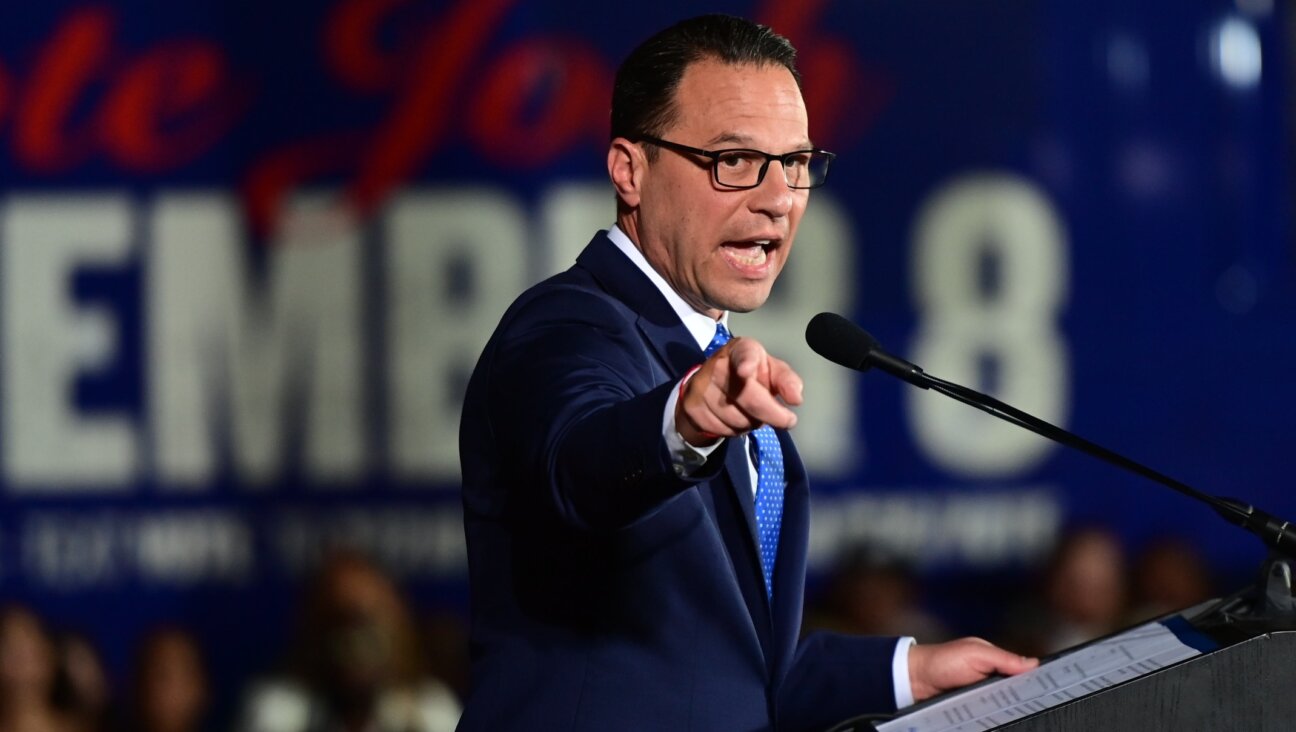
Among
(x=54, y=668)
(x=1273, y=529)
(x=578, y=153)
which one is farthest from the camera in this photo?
(x=578, y=153)

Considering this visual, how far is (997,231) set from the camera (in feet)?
16.9

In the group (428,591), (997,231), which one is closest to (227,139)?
(428,591)

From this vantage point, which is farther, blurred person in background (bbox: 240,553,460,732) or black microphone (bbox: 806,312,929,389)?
blurred person in background (bbox: 240,553,460,732)

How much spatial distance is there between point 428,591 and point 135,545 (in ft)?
2.65

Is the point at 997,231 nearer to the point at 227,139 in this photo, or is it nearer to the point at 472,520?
the point at 227,139

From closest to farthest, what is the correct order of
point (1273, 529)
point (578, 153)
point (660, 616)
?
point (1273, 529)
point (660, 616)
point (578, 153)

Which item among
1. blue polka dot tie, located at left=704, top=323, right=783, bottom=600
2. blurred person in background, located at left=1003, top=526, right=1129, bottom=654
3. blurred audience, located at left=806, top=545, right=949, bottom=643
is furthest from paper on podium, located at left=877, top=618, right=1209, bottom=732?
blurred person in background, located at left=1003, top=526, right=1129, bottom=654

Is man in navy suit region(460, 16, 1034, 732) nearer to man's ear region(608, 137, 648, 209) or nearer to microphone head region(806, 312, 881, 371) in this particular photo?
man's ear region(608, 137, 648, 209)

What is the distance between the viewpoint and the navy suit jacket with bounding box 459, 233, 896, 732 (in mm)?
1674

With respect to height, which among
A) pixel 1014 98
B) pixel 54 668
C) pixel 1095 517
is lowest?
Result: pixel 54 668

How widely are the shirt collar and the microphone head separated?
232 mm

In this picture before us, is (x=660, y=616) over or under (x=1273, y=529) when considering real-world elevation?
under

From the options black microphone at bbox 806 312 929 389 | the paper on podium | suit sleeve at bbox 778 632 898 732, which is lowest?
suit sleeve at bbox 778 632 898 732

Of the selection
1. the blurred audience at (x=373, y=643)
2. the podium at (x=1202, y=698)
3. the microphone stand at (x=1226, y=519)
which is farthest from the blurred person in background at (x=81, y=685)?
the podium at (x=1202, y=698)
